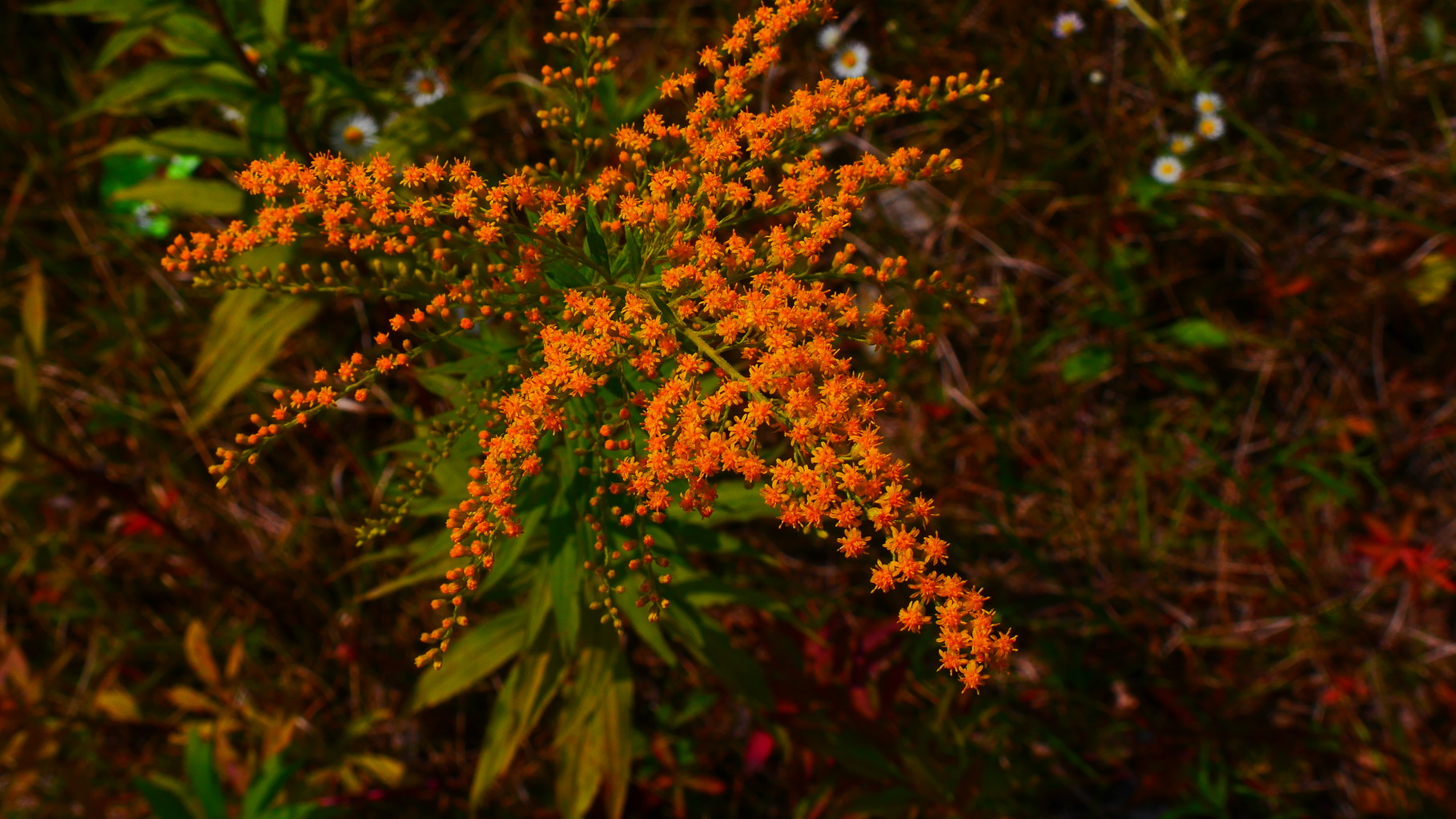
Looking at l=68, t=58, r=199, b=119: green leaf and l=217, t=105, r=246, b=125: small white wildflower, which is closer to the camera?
l=68, t=58, r=199, b=119: green leaf

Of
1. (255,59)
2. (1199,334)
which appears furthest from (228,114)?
(1199,334)

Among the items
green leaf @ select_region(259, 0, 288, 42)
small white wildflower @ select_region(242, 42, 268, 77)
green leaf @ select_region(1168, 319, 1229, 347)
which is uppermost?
green leaf @ select_region(259, 0, 288, 42)

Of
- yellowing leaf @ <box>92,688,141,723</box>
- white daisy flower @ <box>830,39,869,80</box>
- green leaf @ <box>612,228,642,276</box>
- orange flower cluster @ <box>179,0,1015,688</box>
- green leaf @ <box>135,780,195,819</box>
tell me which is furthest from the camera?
white daisy flower @ <box>830,39,869,80</box>

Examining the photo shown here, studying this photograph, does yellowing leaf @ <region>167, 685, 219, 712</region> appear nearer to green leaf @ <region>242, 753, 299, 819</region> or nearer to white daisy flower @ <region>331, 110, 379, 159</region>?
green leaf @ <region>242, 753, 299, 819</region>

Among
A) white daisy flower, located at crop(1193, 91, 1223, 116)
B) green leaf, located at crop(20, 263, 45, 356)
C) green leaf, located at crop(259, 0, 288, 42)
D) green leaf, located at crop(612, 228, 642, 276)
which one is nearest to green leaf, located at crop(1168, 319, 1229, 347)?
white daisy flower, located at crop(1193, 91, 1223, 116)

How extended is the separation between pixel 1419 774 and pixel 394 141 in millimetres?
6716

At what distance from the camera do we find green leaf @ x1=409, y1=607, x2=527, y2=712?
396cm

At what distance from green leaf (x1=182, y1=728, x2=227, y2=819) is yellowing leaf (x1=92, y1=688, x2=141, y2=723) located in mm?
1188

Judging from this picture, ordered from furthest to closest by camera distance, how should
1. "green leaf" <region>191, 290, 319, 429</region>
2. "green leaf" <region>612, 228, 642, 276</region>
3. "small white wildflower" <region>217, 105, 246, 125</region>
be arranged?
"small white wildflower" <region>217, 105, 246, 125</region> → "green leaf" <region>191, 290, 319, 429</region> → "green leaf" <region>612, 228, 642, 276</region>

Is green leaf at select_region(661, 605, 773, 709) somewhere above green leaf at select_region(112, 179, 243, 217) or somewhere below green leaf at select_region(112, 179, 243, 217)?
below

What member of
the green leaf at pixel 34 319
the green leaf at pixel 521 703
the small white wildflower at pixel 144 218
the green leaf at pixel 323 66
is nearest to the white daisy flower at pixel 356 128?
the green leaf at pixel 323 66

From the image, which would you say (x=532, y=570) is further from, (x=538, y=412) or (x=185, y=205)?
(x=185, y=205)

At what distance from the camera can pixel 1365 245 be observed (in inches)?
227

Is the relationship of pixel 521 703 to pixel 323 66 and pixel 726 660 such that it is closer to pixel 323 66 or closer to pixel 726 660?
pixel 726 660
